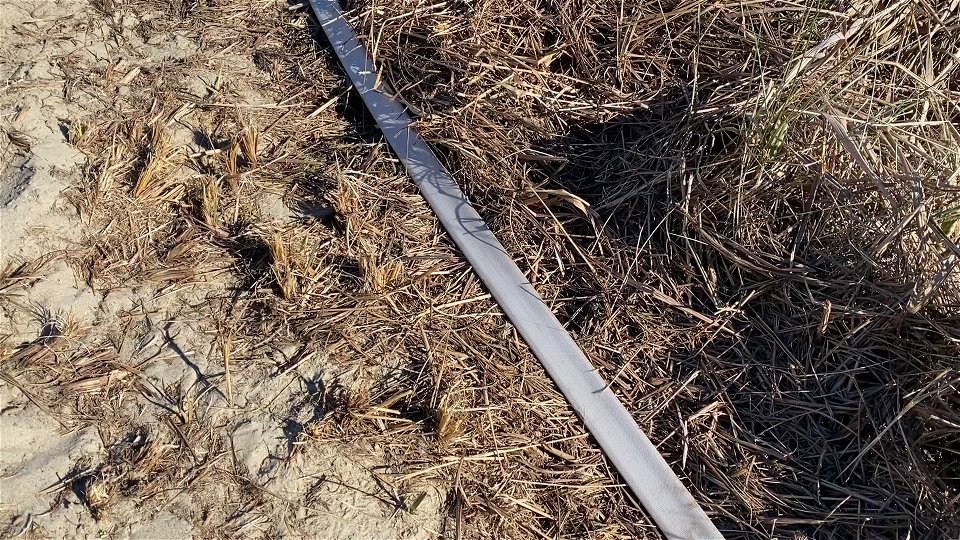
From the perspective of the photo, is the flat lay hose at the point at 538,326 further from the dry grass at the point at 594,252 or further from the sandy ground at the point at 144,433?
the sandy ground at the point at 144,433

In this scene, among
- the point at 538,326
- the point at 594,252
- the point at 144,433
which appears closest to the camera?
the point at 144,433

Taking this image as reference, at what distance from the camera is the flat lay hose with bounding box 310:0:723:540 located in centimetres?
200

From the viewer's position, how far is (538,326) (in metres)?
2.24

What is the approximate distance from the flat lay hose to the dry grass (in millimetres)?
45

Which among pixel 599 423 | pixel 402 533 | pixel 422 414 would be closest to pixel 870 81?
pixel 599 423

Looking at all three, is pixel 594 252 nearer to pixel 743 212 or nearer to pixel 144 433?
pixel 743 212

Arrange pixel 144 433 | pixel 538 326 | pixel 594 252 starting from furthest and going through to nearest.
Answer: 1. pixel 594 252
2. pixel 538 326
3. pixel 144 433

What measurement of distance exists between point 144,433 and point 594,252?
50.9 inches

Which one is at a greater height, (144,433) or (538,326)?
(144,433)

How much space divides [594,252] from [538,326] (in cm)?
31

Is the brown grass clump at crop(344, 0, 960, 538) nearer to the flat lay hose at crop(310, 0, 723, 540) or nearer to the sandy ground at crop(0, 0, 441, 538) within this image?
the flat lay hose at crop(310, 0, 723, 540)

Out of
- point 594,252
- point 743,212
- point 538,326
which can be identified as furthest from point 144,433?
point 743,212

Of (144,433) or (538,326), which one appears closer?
(144,433)

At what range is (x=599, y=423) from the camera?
2.10 metres
